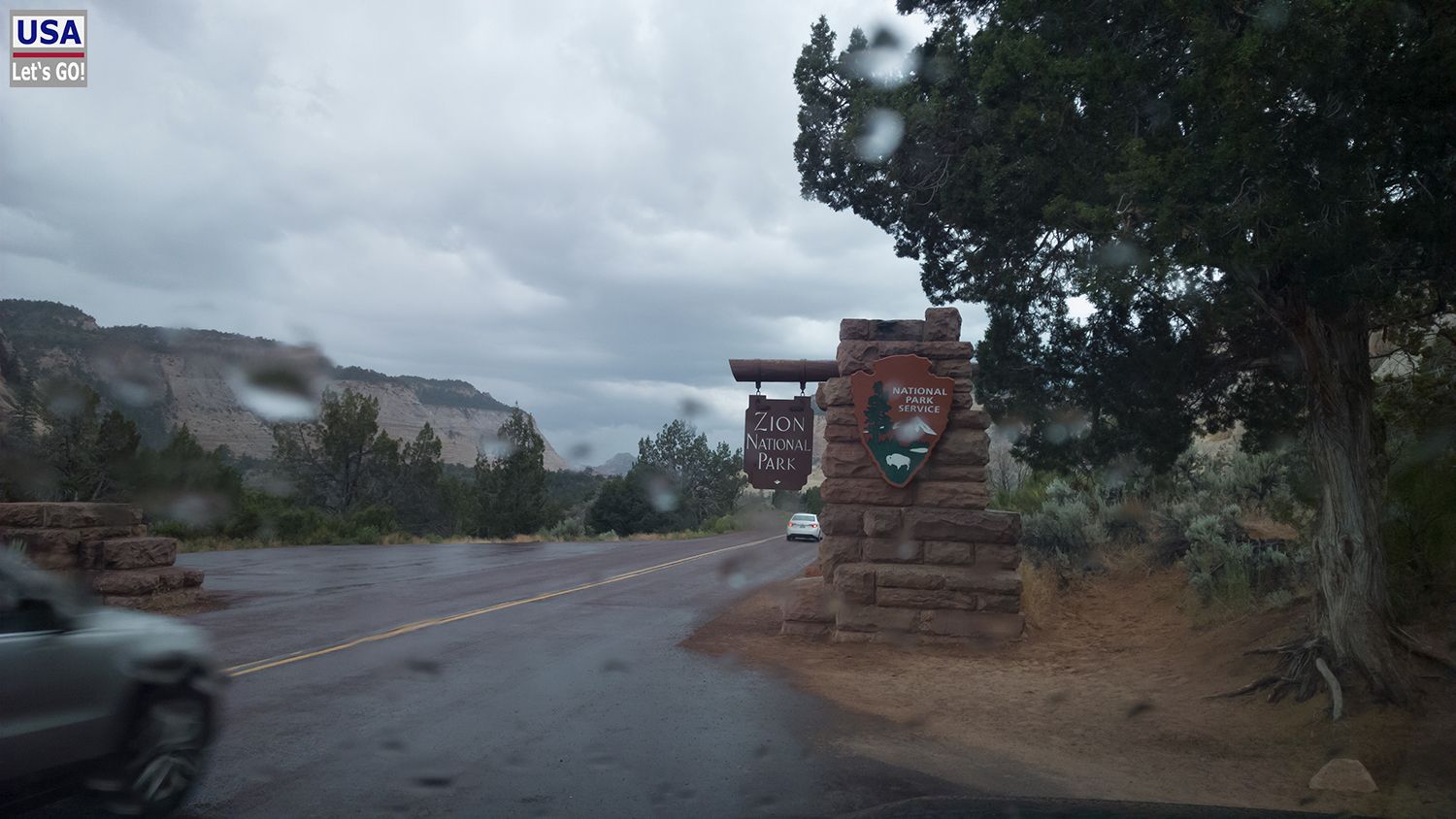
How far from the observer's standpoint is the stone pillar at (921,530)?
42.0ft

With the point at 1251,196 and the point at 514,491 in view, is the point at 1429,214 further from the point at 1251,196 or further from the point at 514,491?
the point at 514,491

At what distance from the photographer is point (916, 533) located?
12953mm

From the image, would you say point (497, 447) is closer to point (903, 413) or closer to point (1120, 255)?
point (903, 413)

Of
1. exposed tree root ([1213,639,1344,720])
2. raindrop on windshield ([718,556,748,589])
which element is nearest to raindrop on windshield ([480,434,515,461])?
raindrop on windshield ([718,556,748,589])

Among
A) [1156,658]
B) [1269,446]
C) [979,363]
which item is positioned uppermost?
[979,363]

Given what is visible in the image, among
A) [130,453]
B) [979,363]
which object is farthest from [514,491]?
[979,363]

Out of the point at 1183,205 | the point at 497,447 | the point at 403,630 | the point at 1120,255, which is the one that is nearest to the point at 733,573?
the point at 403,630

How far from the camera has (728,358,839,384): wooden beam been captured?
14.4 metres

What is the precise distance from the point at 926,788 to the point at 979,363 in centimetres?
854

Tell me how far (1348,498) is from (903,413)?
524 centimetres

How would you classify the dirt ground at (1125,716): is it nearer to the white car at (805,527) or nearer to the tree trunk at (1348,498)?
the tree trunk at (1348,498)

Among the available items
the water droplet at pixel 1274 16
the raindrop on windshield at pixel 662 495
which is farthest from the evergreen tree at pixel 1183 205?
the raindrop on windshield at pixel 662 495

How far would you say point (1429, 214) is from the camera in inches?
290

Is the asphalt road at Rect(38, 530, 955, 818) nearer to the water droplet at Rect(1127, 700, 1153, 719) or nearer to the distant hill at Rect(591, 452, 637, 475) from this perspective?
the water droplet at Rect(1127, 700, 1153, 719)
